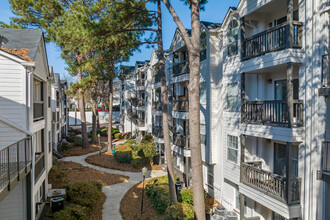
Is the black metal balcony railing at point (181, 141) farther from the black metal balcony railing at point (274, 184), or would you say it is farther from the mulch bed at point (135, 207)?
the black metal balcony railing at point (274, 184)

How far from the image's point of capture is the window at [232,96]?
39.9ft

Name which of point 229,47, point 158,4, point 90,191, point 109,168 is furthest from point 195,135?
point 109,168

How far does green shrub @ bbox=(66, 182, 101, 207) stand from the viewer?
12290 millimetres

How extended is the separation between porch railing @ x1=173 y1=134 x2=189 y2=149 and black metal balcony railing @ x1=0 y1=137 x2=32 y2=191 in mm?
10058

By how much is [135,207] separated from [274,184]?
8.23 meters

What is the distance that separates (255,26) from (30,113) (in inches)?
451

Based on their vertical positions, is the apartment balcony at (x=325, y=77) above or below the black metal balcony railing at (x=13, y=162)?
above

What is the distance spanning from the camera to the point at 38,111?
38.3 feet

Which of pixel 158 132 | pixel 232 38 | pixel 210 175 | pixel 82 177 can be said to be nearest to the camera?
pixel 232 38

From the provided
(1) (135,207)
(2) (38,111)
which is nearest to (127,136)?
(1) (135,207)

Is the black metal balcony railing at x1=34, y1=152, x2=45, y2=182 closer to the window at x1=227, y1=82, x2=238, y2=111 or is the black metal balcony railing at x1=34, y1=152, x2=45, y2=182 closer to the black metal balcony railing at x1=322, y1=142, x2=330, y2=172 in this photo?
the window at x1=227, y1=82, x2=238, y2=111

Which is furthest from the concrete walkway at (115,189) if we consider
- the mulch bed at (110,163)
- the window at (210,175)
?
the window at (210,175)

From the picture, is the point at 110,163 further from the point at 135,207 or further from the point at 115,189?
the point at 135,207

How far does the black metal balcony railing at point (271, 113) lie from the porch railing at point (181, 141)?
6.47m
